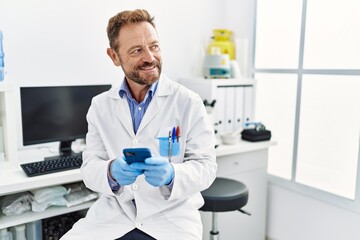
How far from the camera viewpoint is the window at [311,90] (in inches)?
82.2

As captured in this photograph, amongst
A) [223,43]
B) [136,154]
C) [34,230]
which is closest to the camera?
[136,154]

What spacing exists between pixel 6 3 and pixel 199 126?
135 centimetres

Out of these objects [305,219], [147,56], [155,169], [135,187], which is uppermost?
[147,56]

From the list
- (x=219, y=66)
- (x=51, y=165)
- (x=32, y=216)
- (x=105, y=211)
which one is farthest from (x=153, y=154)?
(x=219, y=66)

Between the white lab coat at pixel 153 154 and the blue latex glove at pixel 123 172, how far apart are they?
84 millimetres

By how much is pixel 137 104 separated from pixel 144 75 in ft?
0.46

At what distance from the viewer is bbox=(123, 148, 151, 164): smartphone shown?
1.15 meters

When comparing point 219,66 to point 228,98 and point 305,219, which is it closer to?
point 228,98

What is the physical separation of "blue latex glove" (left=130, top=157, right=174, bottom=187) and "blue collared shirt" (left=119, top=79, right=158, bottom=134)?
0.26 meters

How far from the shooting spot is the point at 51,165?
5.82 ft

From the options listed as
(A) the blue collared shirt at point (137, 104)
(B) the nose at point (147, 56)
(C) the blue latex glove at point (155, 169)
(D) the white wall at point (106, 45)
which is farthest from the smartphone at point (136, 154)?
(D) the white wall at point (106, 45)

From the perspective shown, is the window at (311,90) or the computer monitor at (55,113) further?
the window at (311,90)

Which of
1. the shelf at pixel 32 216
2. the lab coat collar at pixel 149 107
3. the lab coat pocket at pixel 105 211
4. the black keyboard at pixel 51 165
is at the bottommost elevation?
the shelf at pixel 32 216

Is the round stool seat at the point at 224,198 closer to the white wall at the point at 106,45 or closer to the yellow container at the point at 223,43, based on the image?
the white wall at the point at 106,45
